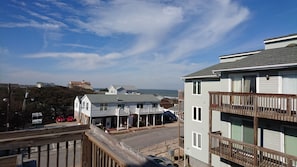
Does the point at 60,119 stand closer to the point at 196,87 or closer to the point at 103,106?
the point at 103,106

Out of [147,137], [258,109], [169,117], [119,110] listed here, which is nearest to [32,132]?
[258,109]

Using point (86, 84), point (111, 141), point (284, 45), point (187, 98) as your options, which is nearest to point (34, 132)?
point (111, 141)

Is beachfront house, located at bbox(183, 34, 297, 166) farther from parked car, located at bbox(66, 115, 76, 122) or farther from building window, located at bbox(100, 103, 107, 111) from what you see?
parked car, located at bbox(66, 115, 76, 122)

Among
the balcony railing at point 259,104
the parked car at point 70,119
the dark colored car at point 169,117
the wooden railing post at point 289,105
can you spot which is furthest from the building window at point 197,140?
the parked car at point 70,119

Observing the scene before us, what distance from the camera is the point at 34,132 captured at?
9.75 ft

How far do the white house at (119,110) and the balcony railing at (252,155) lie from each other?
2020cm

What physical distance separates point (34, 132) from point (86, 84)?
8314cm

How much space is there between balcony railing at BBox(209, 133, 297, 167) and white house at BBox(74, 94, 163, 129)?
20.2m

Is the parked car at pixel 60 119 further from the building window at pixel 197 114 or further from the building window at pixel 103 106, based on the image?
the building window at pixel 197 114

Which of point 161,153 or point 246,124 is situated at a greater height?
point 246,124

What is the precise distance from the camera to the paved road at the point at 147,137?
2291cm

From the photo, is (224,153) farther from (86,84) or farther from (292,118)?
(86,84)

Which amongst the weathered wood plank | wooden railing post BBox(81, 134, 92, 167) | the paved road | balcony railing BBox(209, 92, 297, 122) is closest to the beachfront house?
balcony railing BBox(209, 92, 297, 122)

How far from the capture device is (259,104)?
32.0 ft
